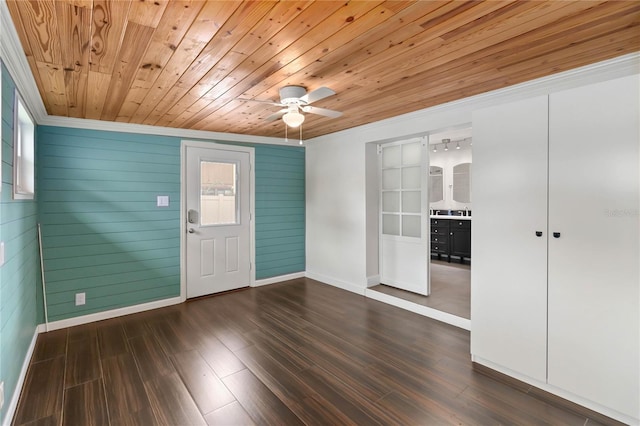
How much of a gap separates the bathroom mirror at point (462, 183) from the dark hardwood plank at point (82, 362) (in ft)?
21.9

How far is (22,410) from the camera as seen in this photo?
2094mm

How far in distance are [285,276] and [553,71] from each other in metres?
4.22

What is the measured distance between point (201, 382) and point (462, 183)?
6.29m

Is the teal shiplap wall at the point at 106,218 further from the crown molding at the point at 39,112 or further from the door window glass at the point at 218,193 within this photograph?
the door window glass at the point at 218,193

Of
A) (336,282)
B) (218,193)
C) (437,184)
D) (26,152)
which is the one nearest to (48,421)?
(26,152)

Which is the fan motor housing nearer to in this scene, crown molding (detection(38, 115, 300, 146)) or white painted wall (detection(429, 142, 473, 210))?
crown molding (detection(38, 115, 300, 146))

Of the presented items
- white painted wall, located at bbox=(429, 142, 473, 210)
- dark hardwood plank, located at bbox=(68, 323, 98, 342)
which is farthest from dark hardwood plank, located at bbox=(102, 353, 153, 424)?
white painted wall, located at bbox=(429, 142, 473, 210)

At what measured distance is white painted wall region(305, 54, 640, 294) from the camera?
3.34 metres

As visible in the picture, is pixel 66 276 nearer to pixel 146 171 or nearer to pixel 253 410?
pixel 146 171

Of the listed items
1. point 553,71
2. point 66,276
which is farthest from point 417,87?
point 66,276

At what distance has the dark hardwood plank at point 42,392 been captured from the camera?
2.07m

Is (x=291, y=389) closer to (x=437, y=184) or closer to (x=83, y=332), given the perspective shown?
(x=83, y=332)

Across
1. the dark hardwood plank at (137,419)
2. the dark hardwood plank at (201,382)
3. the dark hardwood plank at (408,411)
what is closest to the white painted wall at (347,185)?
the dark hardwood plank at (408,411)

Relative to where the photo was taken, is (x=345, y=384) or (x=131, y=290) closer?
(x=345, y=384)
